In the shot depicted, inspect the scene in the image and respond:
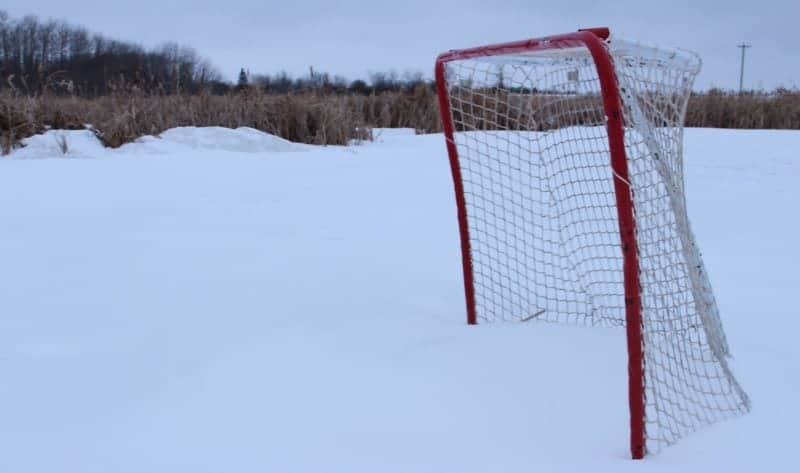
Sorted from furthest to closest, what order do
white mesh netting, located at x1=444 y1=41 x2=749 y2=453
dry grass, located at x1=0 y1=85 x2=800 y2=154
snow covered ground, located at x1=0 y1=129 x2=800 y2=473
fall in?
dry grass, located at x1=0 y1=85 x2=800 y2=154 < white mesh netting, located at x1=444 y1=41 x2=749 y2=453 < snow covered ground, located at x1=0 y1=129 x2=800 y2=473

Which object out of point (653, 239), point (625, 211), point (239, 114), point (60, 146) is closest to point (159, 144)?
point (60, 146)

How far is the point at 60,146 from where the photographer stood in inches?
304

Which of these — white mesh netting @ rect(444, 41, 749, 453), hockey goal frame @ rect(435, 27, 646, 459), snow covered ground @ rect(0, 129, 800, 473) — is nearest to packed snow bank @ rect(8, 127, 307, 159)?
snow covered ground @ rect(0, 129, 800, 473)

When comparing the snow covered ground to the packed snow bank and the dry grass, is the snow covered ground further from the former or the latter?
the dry grass

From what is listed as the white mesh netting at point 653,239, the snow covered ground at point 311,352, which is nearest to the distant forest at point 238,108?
the snow covered ground at point 311,352

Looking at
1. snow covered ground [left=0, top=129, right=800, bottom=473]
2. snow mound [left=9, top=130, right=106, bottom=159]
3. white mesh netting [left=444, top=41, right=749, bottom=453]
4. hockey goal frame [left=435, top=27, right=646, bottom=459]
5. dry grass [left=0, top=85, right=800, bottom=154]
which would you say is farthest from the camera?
dry grass [left=0, top=85, right=800, bottom=154]

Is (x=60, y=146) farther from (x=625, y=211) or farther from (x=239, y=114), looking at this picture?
(x=625, y=211)

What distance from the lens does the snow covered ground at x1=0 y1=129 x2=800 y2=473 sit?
1.95 m

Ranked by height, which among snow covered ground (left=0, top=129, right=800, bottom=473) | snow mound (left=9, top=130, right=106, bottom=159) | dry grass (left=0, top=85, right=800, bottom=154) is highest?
dry grass (left=0, top=85, right=800, bottom=154)

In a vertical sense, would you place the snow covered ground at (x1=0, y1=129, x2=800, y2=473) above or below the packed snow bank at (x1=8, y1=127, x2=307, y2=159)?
below

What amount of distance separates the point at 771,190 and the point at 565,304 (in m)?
3.75

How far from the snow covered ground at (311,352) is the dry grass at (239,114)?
12.1 ft

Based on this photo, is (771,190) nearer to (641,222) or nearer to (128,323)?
(641,222)

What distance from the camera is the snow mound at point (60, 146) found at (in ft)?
25.2
